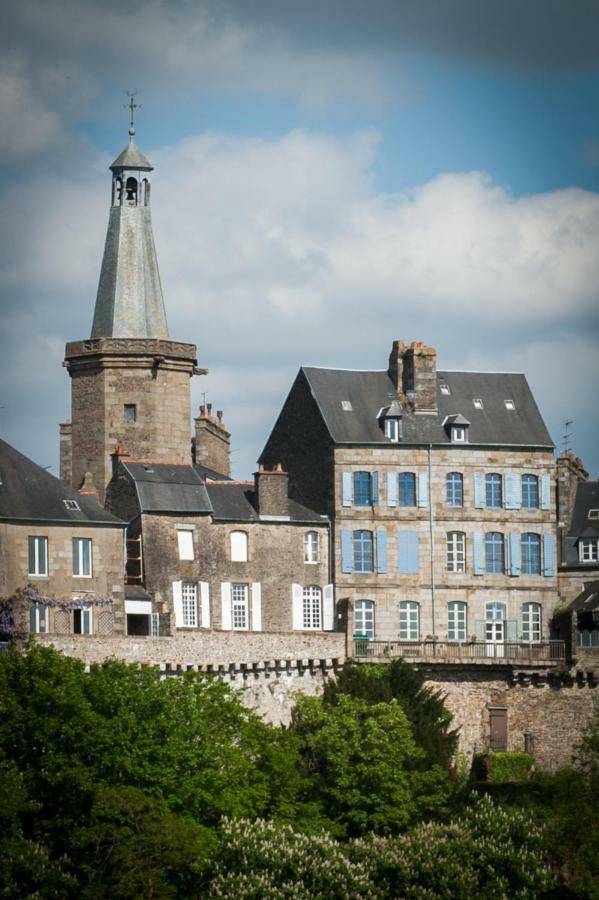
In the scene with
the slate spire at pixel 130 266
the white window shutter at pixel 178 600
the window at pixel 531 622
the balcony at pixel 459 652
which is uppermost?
the slate spire at pixel 130 266

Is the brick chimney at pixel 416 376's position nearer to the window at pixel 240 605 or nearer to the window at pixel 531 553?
the window at pixel 531 553

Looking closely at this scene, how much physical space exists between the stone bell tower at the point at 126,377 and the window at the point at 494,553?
9.65 metres

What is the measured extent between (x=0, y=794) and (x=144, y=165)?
94.7ft

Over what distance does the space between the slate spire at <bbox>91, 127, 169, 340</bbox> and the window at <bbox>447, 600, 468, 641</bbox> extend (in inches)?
495

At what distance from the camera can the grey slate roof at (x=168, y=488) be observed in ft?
266

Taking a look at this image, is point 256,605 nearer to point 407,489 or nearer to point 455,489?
point 407,489

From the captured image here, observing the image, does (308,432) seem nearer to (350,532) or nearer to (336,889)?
(350,532)

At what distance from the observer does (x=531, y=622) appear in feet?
281

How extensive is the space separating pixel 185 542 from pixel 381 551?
6.61 meters

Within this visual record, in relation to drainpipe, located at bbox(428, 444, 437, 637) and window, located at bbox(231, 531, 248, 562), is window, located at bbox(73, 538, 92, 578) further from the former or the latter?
drainpipe, located at bbox(428, 444, 437, 637)

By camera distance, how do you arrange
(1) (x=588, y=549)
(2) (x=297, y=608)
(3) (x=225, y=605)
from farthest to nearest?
(1) (x=588, y=549) < (2) (x=297, y=608) < (3) (x=225, y=605)

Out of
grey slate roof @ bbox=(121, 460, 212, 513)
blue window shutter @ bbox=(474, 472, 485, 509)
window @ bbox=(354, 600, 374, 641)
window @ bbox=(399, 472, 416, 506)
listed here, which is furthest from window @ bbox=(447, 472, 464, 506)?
grey slate roof @ bbox=(121, 460, 212, 513)

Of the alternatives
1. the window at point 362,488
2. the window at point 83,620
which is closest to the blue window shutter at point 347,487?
the window at point 362,488

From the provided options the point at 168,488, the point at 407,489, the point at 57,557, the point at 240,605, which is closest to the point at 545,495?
the point at 407,489
